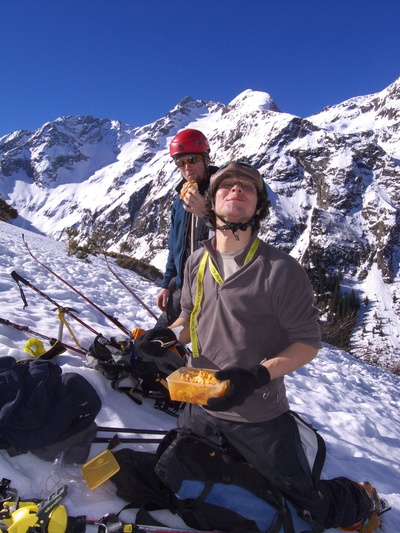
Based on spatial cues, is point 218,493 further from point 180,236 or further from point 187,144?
point 187,144

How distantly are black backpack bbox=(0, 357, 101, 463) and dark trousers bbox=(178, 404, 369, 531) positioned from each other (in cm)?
104

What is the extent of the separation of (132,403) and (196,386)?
2098 mm

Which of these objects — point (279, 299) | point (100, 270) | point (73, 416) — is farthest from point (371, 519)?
point (100, 270)

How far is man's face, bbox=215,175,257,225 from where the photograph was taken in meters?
2.74

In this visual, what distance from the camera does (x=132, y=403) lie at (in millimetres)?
4223

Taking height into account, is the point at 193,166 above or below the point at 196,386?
above

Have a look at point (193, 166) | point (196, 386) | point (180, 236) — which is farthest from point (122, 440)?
point (193, 166)

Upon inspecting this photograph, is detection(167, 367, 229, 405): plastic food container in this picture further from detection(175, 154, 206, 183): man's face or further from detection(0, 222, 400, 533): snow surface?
detection(175, 154, 206, 183): man's face

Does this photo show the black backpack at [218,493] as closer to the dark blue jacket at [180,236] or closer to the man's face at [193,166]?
the dark blue jacket at [180,236]

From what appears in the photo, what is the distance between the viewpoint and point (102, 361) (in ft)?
14.2

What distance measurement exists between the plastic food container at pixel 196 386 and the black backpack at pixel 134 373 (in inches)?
65.4

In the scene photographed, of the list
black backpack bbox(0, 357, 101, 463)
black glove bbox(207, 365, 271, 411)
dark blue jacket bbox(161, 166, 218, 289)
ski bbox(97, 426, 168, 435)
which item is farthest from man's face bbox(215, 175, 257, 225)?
ski bbox(97, 426, 168, 435)

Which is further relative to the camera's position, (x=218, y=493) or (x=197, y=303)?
(x=197, y=303)

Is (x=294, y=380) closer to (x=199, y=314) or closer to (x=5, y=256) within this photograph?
(x=199, y=314)
